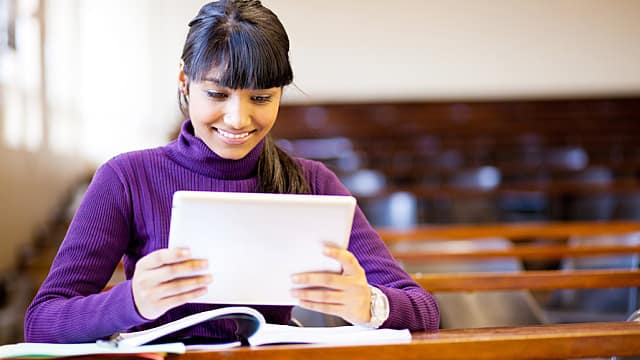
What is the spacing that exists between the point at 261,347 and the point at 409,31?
8.64m

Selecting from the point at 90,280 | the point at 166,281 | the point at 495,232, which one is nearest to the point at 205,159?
the point at 90,280

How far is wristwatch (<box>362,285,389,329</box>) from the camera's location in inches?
50.3

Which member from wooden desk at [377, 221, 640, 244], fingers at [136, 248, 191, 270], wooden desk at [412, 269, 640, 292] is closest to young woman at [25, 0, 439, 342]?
fingers at [136, 248, 191, 270]

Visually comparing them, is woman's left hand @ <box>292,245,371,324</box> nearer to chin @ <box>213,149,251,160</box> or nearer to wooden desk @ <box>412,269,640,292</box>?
chin @ <box>213,149,251,160</box>

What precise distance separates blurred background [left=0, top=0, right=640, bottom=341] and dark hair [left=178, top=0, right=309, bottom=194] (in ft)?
13.2

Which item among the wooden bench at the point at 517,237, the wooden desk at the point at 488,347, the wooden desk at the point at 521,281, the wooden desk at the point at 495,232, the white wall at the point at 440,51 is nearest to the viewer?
the wooden desk at the point at 488,347

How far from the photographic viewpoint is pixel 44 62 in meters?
6.59

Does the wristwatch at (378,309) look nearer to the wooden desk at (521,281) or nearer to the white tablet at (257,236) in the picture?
the white tablet at (257,236)

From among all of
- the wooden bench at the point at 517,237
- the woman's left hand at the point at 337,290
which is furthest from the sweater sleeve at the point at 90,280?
the wooden bench at the point at 517,237

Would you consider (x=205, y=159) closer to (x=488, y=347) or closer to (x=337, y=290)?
(x=337, y=290)

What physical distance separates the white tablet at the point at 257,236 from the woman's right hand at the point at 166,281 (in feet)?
0.05

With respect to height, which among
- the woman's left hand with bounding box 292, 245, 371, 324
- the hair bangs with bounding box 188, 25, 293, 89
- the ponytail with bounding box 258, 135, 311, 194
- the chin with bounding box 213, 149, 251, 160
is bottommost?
the woman's left hand with bounding box 292, 245, 371, 324

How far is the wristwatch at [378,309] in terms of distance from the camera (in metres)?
1.28

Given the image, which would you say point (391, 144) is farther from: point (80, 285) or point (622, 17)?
Result: point (80, 285)
